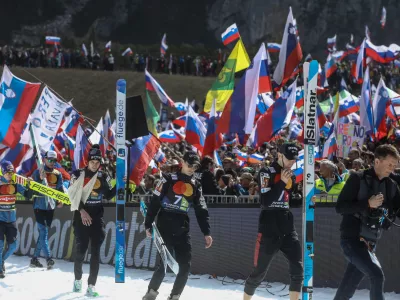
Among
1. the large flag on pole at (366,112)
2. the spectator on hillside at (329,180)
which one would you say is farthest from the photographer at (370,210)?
the large flag on pole at (366,112)

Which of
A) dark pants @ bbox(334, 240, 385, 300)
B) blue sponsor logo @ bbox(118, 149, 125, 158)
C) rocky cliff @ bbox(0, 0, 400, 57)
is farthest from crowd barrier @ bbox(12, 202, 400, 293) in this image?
rocky cliff @ bbox(0, 0, 400, 57)

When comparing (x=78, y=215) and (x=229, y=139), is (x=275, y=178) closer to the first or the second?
(x=78, y=215)

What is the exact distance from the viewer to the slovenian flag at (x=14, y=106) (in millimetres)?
14664

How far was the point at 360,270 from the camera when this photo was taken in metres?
7.18

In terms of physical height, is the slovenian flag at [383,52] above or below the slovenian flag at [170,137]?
above

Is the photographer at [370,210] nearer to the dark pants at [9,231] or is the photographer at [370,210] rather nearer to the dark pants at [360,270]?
the dark pants at [360,270]

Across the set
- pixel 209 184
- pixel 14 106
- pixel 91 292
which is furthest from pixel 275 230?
pixel 14 106

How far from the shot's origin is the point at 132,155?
14633 mm

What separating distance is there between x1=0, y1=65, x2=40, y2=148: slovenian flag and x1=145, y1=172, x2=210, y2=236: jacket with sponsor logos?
614cm

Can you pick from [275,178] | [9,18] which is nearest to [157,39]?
[9,18]

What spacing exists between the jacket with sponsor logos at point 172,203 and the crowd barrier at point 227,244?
2.23m

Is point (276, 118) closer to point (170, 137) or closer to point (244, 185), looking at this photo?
point (244, 185)

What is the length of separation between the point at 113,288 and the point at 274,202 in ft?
13.1

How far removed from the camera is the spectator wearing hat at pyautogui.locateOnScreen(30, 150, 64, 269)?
13461 millimetres
